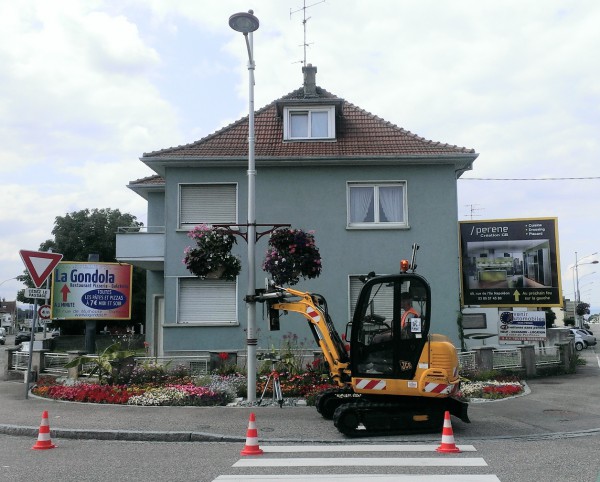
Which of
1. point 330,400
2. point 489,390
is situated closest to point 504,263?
point 489,390

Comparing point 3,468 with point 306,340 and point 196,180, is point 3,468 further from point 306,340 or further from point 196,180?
point 196,180

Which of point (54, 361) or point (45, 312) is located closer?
point (54, 361)

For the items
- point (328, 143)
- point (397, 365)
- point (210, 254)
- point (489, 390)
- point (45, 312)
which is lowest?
point (489, 390)

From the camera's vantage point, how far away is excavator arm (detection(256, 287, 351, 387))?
33.0 feet

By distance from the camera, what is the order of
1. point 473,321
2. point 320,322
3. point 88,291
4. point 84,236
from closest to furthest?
1. point 320,322
2. point 473,321
3. point 88,291
4. point 84,236

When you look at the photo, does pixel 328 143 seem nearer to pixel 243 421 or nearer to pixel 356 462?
pixel 243 421

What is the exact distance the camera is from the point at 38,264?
1339 cm

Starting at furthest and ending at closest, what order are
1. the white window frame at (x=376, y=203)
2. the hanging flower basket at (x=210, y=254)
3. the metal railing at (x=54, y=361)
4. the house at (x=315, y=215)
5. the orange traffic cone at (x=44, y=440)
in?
the white window frame at (x=376, y=203)
the house at (x=315, y=215)
the metal railing at (x=54, y=361)
the hanging flower basket at (x=210, y=254)
the orange traffic cone at (x=44, y=440)

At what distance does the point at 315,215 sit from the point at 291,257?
22.9 ft

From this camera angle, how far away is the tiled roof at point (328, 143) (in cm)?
1883

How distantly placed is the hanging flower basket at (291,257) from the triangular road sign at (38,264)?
16.2ft

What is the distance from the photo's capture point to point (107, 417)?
35.4 feet

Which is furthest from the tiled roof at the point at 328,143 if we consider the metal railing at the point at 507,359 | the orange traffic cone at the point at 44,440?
the orange traffic cone at the point at 44,440

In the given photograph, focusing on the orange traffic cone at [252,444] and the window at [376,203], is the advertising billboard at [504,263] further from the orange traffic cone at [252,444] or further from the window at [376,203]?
the orange traffic cone at [252,444]
